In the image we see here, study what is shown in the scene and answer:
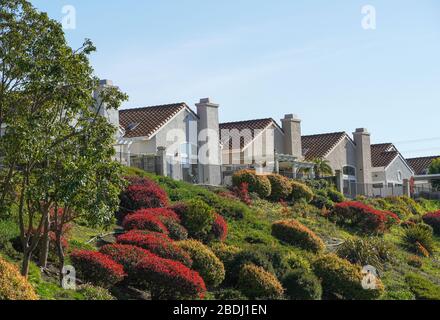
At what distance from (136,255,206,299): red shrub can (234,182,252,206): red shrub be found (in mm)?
15740

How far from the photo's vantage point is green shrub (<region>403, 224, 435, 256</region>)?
34.7 metres

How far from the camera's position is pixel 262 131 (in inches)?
2032

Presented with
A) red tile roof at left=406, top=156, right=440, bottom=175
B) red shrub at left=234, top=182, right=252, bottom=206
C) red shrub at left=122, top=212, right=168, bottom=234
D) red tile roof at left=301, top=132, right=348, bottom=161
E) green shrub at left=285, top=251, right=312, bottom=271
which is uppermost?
red tile roof at left=301, top=132, right=348, bottom=161

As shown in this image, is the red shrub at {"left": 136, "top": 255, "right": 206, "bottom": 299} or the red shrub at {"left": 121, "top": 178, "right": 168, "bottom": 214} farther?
the red shrub at {"left": 121, "top": 178, "right": 168, "bottom": 214}

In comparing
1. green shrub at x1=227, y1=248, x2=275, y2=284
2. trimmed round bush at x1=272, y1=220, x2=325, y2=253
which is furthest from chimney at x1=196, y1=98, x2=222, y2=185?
green shrub at x1=227, y1=248, x2=275, y2=284

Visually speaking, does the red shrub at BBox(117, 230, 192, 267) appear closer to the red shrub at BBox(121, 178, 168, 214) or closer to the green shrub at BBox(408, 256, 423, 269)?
the red shrub at BBox(121, 178, 168, 214)

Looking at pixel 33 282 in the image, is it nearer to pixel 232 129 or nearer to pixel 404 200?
pixel 404 200

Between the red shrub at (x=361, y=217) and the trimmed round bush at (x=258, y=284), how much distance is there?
46.8 ft

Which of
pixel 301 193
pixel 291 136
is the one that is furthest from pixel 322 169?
pixel 301 193

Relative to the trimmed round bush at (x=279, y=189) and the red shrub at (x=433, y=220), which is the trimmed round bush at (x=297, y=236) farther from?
the red shrub at (x=433, y=220)

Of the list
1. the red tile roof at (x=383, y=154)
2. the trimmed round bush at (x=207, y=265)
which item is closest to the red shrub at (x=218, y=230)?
the trimmed round bush at (x=207, y=265)

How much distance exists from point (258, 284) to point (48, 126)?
24.1 ft

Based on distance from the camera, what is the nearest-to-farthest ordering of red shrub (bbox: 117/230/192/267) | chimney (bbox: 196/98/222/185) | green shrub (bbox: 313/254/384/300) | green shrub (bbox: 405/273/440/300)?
red shrub (bbox: 117/230/192/267)
green shrub (bbox: 313/254/384/300)
green shrub (bbox: 405/273/440/300)
chimney (bbox: 196/98/222/185)
